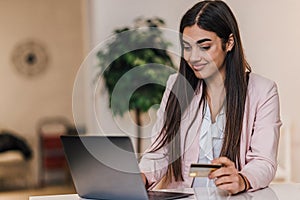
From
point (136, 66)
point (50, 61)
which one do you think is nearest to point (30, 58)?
point (50, 61)

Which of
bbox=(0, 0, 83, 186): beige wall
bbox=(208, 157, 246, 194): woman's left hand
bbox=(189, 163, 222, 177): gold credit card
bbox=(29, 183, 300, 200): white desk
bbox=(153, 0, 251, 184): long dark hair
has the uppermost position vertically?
bbox=(0, 0, 83, 186): beige wall

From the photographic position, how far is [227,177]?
160cm

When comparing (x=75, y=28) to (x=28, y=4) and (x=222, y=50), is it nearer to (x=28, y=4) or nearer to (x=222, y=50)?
(x=28, y=4)

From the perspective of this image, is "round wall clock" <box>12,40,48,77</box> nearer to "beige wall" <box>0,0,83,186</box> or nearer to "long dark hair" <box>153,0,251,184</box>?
"beige wall" <box>0,0,83,186</box>

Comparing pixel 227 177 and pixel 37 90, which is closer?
pixel 227 177

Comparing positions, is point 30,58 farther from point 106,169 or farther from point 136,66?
point 106,169

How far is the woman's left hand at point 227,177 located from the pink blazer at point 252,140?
70 millimetres

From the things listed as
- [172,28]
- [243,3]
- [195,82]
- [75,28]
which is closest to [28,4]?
[75,28]

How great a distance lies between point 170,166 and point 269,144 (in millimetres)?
320

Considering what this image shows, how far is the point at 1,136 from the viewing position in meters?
7.50

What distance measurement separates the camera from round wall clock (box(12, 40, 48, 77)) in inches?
312

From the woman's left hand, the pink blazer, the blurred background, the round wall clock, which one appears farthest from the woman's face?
the round wall clock

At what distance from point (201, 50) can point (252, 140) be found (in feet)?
1.03

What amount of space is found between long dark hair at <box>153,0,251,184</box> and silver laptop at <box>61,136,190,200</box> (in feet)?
0.79
